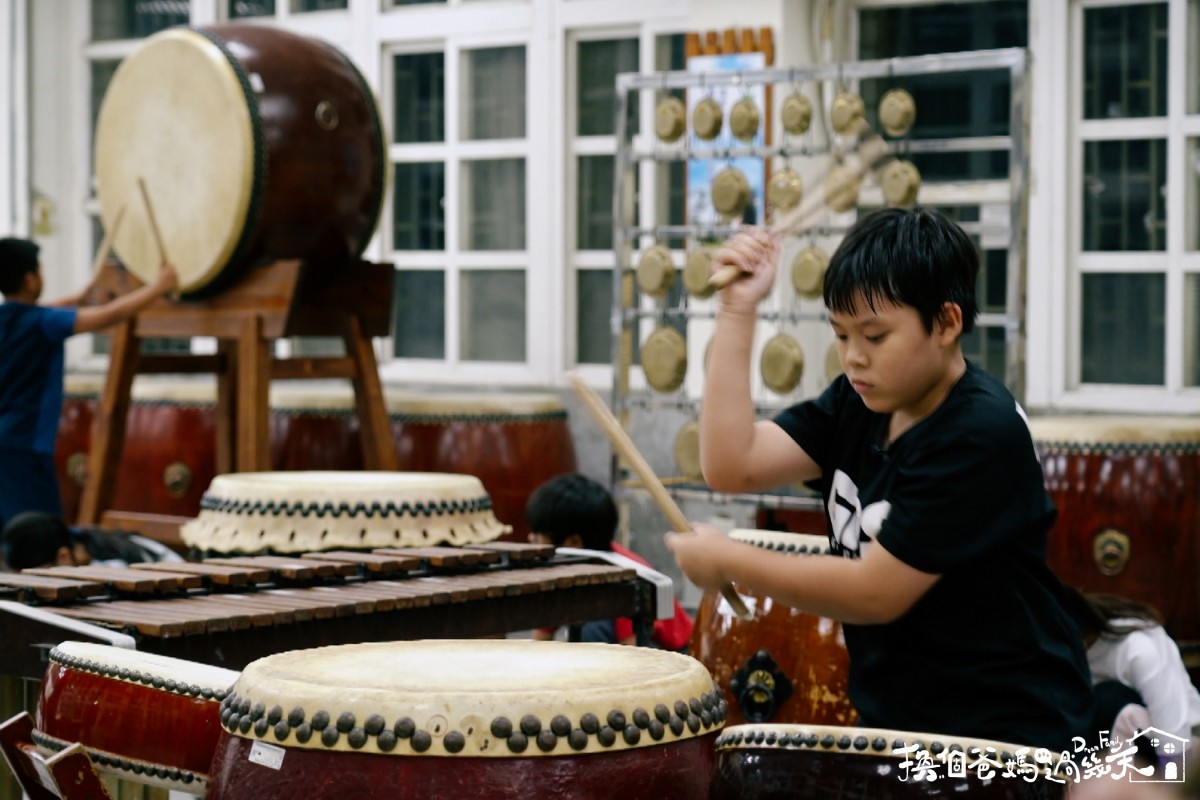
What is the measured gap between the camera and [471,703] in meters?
1.57

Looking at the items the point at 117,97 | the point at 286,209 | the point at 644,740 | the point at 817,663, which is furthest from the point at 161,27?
the point at 644,740

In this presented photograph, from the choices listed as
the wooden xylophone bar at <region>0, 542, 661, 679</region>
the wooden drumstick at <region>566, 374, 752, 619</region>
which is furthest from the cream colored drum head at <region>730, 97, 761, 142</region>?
the wooden drumstick at <region>566, 374, 752, 619</region>

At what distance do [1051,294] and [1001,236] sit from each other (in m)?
0.23

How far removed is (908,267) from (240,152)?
3.13m

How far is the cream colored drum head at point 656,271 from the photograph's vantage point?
5.19 meters

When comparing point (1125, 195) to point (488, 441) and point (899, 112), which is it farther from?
point (488, 441)

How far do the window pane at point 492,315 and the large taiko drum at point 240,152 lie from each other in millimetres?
1196

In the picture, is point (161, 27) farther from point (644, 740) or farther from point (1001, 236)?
point (644, 740)

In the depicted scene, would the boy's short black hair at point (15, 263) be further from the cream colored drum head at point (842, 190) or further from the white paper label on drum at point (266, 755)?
the white paper label on drum at point (266, 755)

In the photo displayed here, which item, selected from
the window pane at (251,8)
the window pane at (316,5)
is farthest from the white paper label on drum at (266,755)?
the window pane at (251,8)

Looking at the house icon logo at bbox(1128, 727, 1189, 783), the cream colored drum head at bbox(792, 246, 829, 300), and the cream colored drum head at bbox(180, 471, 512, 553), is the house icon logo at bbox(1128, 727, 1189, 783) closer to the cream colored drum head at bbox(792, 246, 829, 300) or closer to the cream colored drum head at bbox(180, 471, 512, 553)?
the cream colored drum head at bbox(180, 471, 512, 553)

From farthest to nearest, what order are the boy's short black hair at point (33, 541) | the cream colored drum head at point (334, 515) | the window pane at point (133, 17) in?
the window pane at point (133, 17), the boy's short black hair at point (33, 541), the cream colored drum head at point (334, 515)

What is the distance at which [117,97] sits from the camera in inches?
195

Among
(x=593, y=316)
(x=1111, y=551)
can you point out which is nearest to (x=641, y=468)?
(x=1111, y=551)
